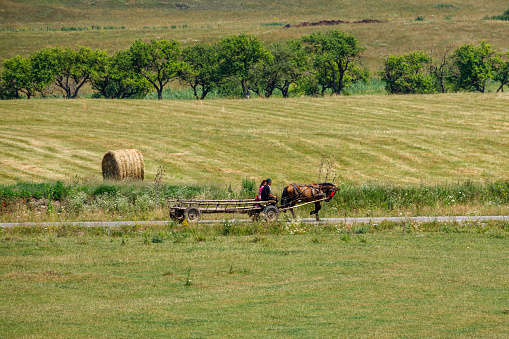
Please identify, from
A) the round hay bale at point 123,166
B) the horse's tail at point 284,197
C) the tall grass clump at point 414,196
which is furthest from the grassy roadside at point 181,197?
the round hay bale at point 123,166

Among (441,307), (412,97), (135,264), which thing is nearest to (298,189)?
(135,264)

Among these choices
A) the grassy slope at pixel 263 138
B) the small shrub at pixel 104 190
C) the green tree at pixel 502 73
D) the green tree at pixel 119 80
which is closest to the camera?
the small shrub at pixel 104 190

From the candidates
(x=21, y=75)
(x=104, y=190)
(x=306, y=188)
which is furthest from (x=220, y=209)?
(x=21, y=75)

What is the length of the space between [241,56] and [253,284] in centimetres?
7396

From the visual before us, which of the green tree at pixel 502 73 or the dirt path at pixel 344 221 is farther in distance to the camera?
the green tree at pixel 502 73

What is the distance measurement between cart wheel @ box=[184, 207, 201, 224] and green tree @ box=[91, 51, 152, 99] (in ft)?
198

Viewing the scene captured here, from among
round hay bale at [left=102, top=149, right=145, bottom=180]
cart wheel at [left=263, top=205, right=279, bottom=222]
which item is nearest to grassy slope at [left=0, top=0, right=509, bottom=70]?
round hay bale at [left=102, top=149, right=145, bottom=180]

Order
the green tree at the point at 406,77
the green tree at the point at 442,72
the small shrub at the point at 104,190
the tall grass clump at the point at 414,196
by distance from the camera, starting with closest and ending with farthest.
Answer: the small shrub at the point at 104,190 < the tall grass clump at the point at 414,196 < the green tree at the point at 406,77 < the green tree at the point at 442,72

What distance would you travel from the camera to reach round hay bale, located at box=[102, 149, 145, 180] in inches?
1292

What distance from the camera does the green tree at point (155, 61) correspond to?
8312 centimetres

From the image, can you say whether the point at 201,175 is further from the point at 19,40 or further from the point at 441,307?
the point at 19,40

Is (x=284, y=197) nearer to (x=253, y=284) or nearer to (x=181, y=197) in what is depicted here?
(x=181, y=197)

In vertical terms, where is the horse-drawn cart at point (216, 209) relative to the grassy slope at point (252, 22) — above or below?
below

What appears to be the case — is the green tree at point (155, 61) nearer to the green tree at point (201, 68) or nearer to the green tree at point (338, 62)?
the green tree at point (201, 68)
